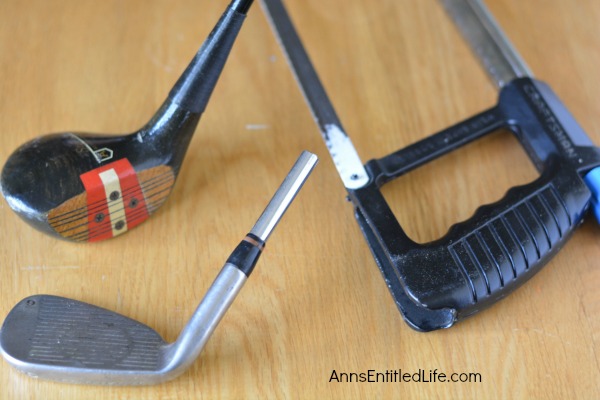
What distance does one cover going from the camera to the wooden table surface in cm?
82

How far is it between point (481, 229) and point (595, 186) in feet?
0.59

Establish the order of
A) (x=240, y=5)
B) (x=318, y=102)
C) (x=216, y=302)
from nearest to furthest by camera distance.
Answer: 1. (x=216, y=302)
2. (x=240, y=5)
3. (x=318, y=102)

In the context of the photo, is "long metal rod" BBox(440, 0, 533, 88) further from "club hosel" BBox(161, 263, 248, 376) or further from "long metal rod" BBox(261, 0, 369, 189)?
"club hosel" BBox(161, 263, 248, 376)

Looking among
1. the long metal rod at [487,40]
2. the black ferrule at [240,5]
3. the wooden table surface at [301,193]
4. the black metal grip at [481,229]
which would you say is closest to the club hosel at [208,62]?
the black ferrule at [240,5]

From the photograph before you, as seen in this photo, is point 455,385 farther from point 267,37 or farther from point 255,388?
point 267,37

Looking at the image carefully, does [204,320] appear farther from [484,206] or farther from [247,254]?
[484,206]

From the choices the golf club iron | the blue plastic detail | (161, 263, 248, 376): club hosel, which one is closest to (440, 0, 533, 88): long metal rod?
the golf club iron

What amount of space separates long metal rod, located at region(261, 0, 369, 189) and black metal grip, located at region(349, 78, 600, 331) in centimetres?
2

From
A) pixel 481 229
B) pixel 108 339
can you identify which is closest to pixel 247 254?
pixel 108 339

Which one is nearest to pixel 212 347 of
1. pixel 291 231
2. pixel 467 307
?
pixel 291 231

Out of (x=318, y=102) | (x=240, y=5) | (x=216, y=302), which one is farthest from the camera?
→ (x=318, y=102)

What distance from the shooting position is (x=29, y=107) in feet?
3.27

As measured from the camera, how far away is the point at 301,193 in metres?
0.95

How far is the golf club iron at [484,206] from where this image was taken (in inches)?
32.1
